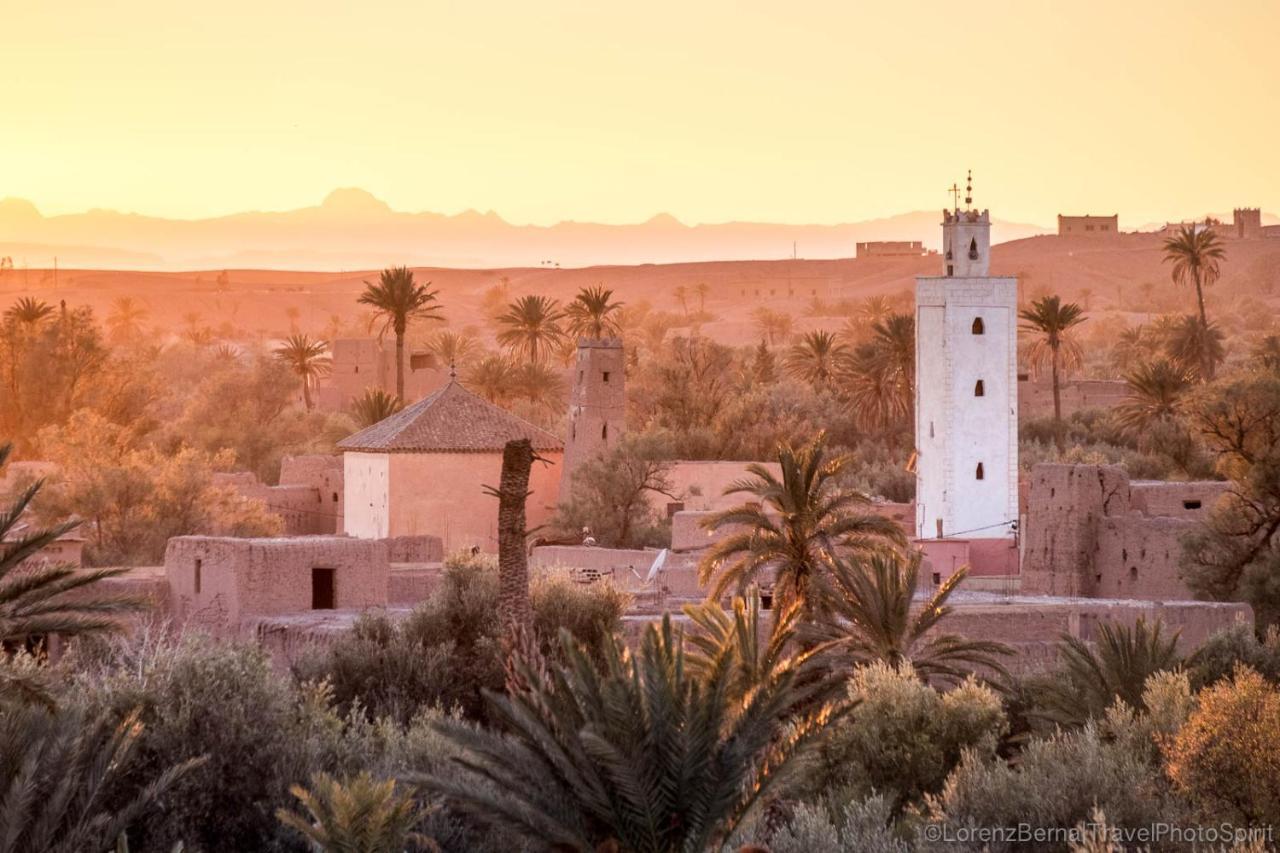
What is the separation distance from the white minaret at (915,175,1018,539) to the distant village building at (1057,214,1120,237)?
340ft

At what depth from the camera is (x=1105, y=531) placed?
3456 cm

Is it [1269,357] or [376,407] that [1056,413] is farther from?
[376,407]

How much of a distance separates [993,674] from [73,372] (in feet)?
130

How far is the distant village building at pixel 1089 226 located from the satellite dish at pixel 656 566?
11695 centimetres

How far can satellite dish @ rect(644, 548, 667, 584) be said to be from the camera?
31952mm

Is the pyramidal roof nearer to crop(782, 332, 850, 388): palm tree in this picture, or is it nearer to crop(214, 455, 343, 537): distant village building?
crop(214, 455, 343, 537): distant village building

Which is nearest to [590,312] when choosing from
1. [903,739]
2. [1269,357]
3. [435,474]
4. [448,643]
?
[435,474]

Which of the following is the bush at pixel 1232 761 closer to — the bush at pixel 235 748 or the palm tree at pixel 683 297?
the bush at pixel 235 748

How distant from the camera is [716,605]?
23.2 m

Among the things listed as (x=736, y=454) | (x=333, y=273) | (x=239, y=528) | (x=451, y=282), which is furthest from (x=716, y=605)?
(x=333, y=273)

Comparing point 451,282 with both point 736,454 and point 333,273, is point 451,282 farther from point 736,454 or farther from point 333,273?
point 736,454

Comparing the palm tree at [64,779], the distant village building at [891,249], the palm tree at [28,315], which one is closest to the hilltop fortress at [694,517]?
the palm tree at [64,779]

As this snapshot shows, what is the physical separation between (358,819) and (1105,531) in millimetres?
22506

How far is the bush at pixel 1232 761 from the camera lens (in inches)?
674
